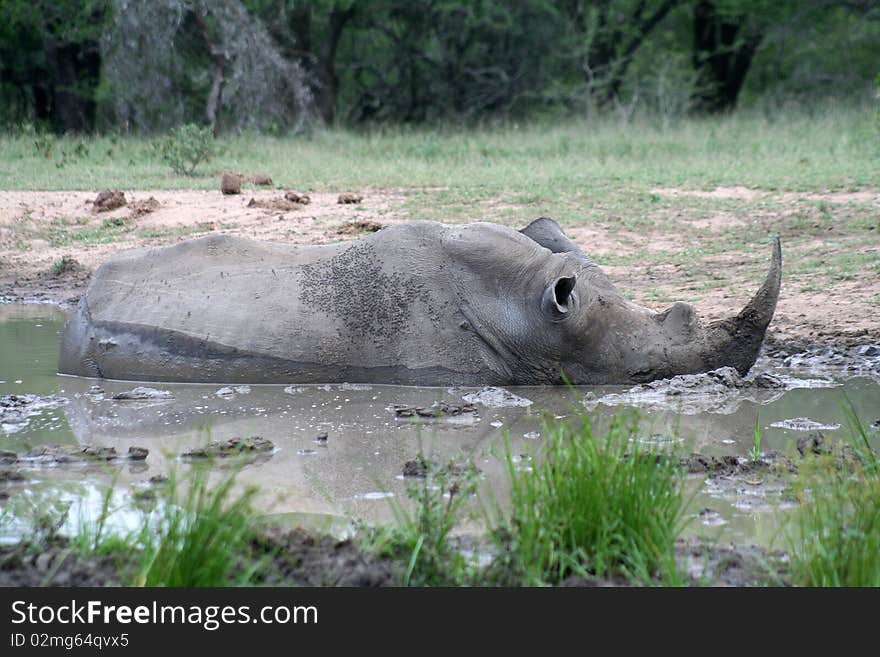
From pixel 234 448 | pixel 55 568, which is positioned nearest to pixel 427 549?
pixel 55 568

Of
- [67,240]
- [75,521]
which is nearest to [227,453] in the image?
[75,521]

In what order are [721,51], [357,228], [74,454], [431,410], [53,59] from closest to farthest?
[74,454], [431,410], [357,228], [53,59], [721,51]

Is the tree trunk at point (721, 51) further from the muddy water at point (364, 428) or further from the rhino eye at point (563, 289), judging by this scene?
the rhino eye at point (563, 289)

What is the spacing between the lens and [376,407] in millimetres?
5855

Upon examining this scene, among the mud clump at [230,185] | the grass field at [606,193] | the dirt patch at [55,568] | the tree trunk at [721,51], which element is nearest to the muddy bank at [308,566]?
the dirt patch at [55,568]

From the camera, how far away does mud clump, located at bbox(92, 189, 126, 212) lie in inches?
470

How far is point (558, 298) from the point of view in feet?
19.5

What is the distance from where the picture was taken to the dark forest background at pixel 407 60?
19281 millimetres

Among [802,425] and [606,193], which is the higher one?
[802,425]

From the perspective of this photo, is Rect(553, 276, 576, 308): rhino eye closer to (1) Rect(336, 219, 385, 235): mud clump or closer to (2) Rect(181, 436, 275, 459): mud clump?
(2) Rect(181, 436, 275, 459): mud clump

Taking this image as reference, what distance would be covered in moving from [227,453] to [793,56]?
2338 centimetres

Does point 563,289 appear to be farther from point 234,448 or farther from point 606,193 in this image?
point 606,193

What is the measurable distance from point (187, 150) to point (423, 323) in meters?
8.77

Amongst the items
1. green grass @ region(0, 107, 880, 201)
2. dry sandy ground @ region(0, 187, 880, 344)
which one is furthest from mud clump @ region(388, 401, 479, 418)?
green grass @ region(0, 107, 880, 201)
